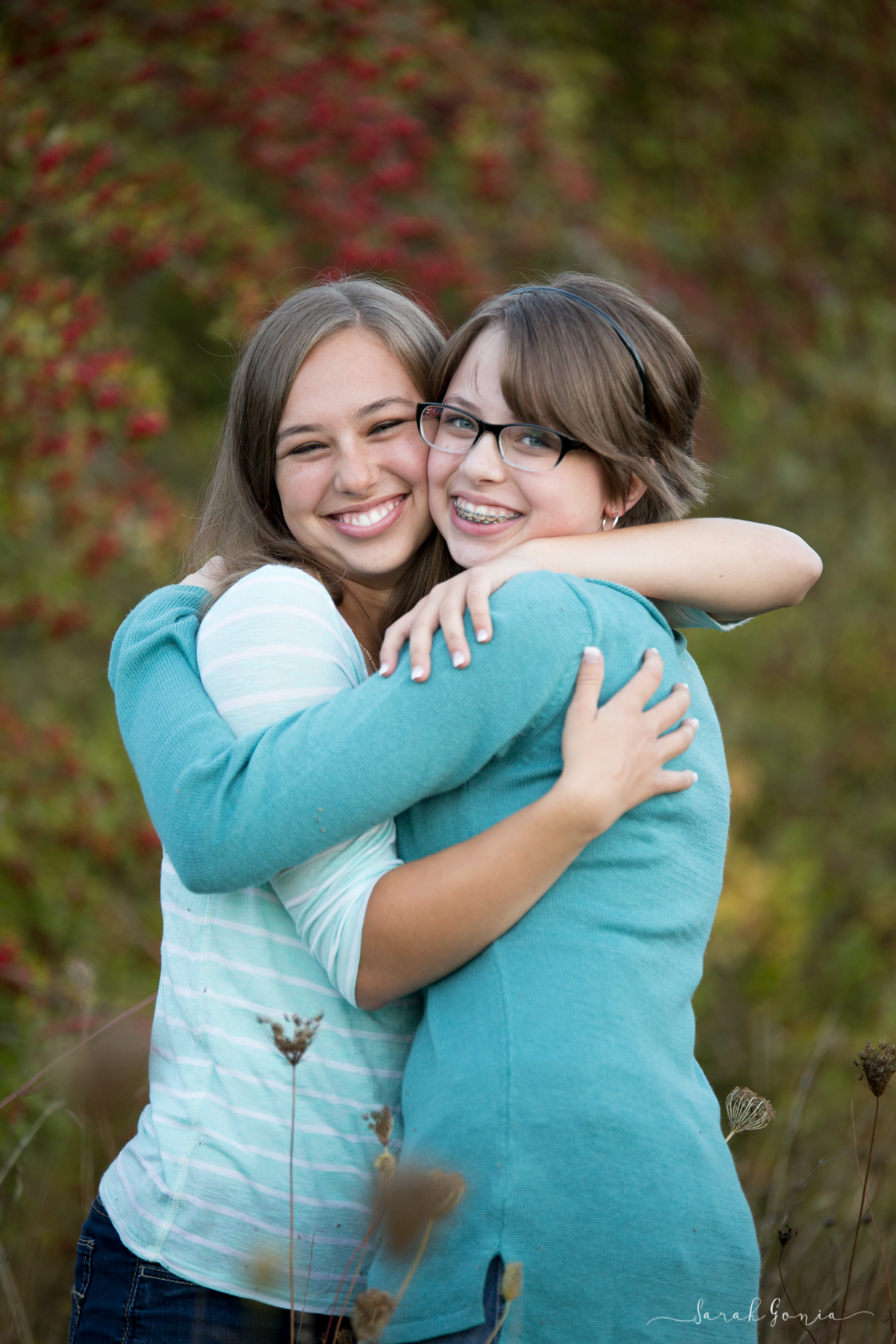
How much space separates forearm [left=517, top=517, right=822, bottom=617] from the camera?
173 centimetres

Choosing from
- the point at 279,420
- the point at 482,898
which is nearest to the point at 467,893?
the point at 482,898

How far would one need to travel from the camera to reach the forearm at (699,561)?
5.67ft

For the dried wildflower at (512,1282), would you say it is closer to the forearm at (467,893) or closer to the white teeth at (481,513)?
the forearm at (467,893)

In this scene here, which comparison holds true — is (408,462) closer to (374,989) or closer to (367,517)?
(367,517)

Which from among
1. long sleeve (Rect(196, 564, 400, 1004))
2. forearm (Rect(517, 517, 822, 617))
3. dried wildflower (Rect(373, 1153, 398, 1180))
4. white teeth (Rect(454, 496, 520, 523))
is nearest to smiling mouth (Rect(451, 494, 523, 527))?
white teeth (Rect(454, 496, 520, 523))

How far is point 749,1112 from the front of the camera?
1.64m

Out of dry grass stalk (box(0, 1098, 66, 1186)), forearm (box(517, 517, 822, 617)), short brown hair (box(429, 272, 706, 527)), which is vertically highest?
short brown hair (box(429, 272, 706, 527))

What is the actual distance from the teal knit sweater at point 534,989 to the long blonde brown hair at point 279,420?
0.63 m

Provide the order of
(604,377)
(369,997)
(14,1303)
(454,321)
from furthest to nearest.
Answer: (454,321)
(14,1303)
(604,377)
(369,997)

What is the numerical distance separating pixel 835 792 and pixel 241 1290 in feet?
18.3

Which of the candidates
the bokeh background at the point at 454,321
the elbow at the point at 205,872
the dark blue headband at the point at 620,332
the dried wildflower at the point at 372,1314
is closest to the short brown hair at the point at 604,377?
the dark blue headband at the point at 620,332

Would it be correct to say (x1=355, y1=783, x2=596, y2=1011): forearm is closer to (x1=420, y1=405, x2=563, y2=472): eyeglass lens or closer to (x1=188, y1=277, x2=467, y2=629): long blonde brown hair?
(x1=420, y1=405, x2=563, y2=472): eyeglass lens

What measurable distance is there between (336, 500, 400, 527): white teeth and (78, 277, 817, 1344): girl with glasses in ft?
0.79

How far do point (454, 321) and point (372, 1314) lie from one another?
193 inches
